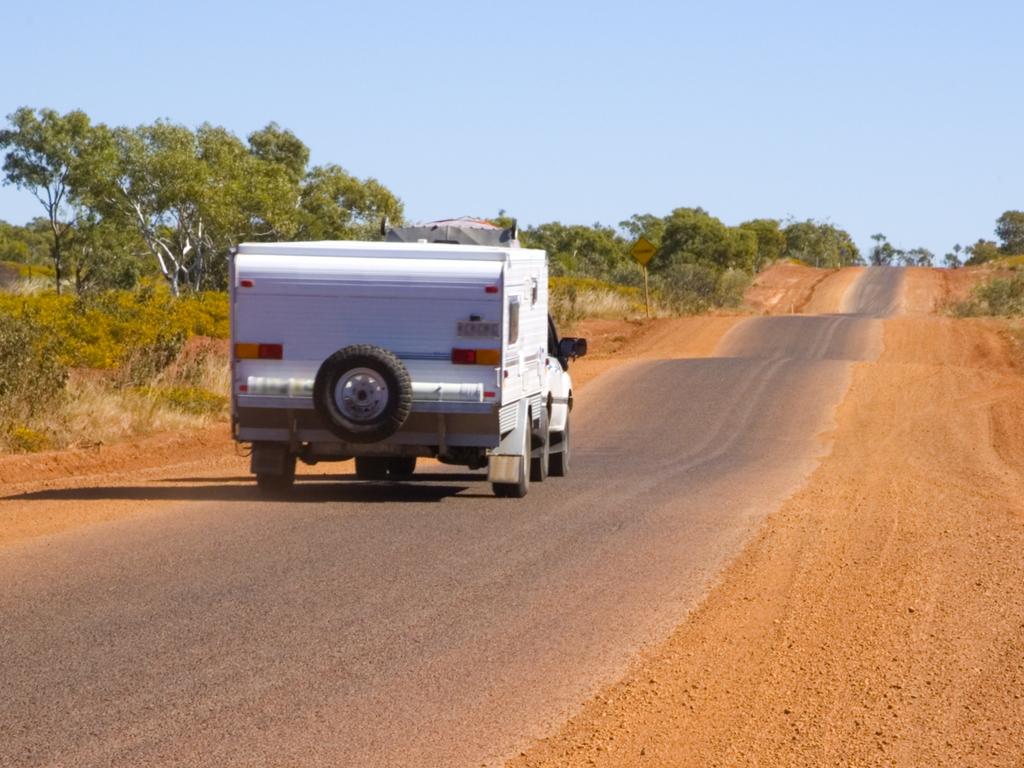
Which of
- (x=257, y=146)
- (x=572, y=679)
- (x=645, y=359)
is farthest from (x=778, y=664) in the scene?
(x=257, y=146)

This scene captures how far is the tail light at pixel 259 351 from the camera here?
1523cm

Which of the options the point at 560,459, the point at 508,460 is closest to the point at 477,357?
the point at 508,460

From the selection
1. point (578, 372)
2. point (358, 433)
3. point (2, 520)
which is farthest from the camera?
point (578, 372)

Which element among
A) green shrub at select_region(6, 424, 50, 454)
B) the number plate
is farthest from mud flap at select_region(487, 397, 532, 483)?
green shrub at select_region(6, 424, 50, 454)

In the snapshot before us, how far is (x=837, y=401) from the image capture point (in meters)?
29.8

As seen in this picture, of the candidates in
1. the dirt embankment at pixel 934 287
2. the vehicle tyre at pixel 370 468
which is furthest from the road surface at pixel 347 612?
the dirt embankment at pixel 934 287

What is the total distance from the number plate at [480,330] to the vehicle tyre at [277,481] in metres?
2.27

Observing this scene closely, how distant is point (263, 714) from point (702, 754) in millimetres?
2016

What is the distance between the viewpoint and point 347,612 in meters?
9.67

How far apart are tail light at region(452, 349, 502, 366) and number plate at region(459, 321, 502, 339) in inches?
5.3

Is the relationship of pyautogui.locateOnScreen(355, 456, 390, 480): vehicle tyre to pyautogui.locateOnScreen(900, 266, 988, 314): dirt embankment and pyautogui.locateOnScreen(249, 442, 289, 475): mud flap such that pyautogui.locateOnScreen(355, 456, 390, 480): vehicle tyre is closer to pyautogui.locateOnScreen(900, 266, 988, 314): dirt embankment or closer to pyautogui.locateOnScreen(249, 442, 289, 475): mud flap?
pyautogui.locateOnScreen(249, 442, 289, 475): mud flap

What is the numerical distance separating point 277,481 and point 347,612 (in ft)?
21.3

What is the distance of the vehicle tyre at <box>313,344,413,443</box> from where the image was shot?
1480cm

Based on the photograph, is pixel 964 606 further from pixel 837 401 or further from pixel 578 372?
pixel 578 372
